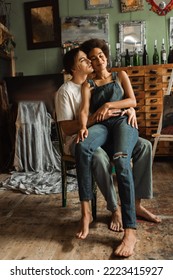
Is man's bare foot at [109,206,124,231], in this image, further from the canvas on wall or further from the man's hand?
the canvas on wall

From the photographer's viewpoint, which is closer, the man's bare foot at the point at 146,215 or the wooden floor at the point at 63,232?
the wooden floor at the point at 63,232

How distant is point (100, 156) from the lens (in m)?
1.66

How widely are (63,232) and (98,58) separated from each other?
1.07 meters

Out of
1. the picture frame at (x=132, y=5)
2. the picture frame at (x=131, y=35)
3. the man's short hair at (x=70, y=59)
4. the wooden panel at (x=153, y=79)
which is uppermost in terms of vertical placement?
the picture frame at (x=132, y=5)

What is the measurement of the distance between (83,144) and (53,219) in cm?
66

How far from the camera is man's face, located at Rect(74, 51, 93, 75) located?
2.06 meters

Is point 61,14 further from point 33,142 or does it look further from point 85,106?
point 85,106

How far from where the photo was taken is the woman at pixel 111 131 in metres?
1.52

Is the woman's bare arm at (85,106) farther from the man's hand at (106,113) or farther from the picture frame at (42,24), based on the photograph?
the picture frame at (42,24)

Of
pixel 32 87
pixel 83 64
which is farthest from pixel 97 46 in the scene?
pixel 32 87

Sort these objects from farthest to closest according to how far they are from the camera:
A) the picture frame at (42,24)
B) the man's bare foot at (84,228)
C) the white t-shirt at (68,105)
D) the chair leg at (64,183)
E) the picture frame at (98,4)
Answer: the picture frame at (42,24)
the picture frame at (98,4)
the chair leg at (64,183)
the white t-shirt at (68,105)
the man's bare foot at (84,228)

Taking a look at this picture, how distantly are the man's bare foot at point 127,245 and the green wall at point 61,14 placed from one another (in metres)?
3.18

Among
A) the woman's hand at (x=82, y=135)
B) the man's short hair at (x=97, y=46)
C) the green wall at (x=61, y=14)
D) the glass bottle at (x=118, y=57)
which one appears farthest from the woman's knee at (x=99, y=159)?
the green wall at (x=61, y=14)

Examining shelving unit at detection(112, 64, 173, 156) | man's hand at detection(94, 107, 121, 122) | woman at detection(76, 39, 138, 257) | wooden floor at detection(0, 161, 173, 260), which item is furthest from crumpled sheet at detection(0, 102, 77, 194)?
man's hand at detection(94, 107, 121, 122)
